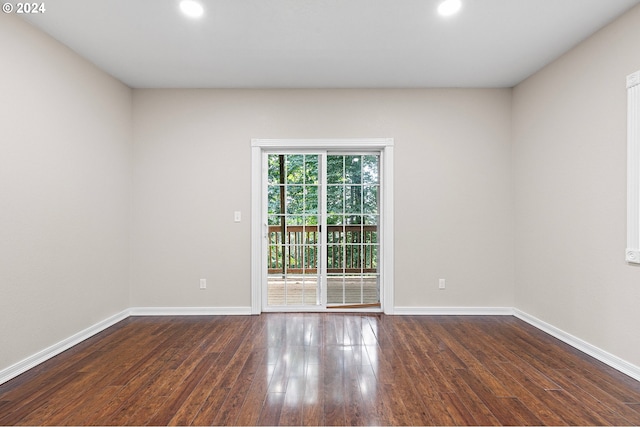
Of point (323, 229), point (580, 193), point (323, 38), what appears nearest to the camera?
point (323, 38)

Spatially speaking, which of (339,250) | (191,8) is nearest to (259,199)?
(339,250)

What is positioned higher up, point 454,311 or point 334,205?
point 334,205

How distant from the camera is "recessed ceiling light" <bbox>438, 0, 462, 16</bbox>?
2.46m

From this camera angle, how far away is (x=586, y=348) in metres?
2.99

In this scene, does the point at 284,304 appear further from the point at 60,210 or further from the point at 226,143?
the point at 60,210

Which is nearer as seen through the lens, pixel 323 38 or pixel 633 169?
pixel 633 169

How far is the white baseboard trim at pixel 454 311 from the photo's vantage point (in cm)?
409

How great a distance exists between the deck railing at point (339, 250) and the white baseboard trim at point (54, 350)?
182 cm

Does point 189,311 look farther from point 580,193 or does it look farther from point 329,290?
point 580,193

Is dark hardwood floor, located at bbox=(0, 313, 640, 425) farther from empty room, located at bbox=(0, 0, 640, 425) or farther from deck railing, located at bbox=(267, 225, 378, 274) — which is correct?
deck railing, located at bbox=(267, 225, 378, 274)

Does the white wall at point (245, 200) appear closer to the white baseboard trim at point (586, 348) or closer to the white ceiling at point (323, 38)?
the white ceiling at point (323, 38)

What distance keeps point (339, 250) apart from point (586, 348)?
2564 mm

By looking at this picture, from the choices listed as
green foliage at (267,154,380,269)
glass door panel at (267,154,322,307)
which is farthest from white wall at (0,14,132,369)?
green foliage at (267,154,380,269)

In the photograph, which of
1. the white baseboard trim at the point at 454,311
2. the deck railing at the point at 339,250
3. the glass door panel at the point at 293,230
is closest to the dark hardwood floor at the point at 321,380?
the white baseboard trim at the point at 454,311
